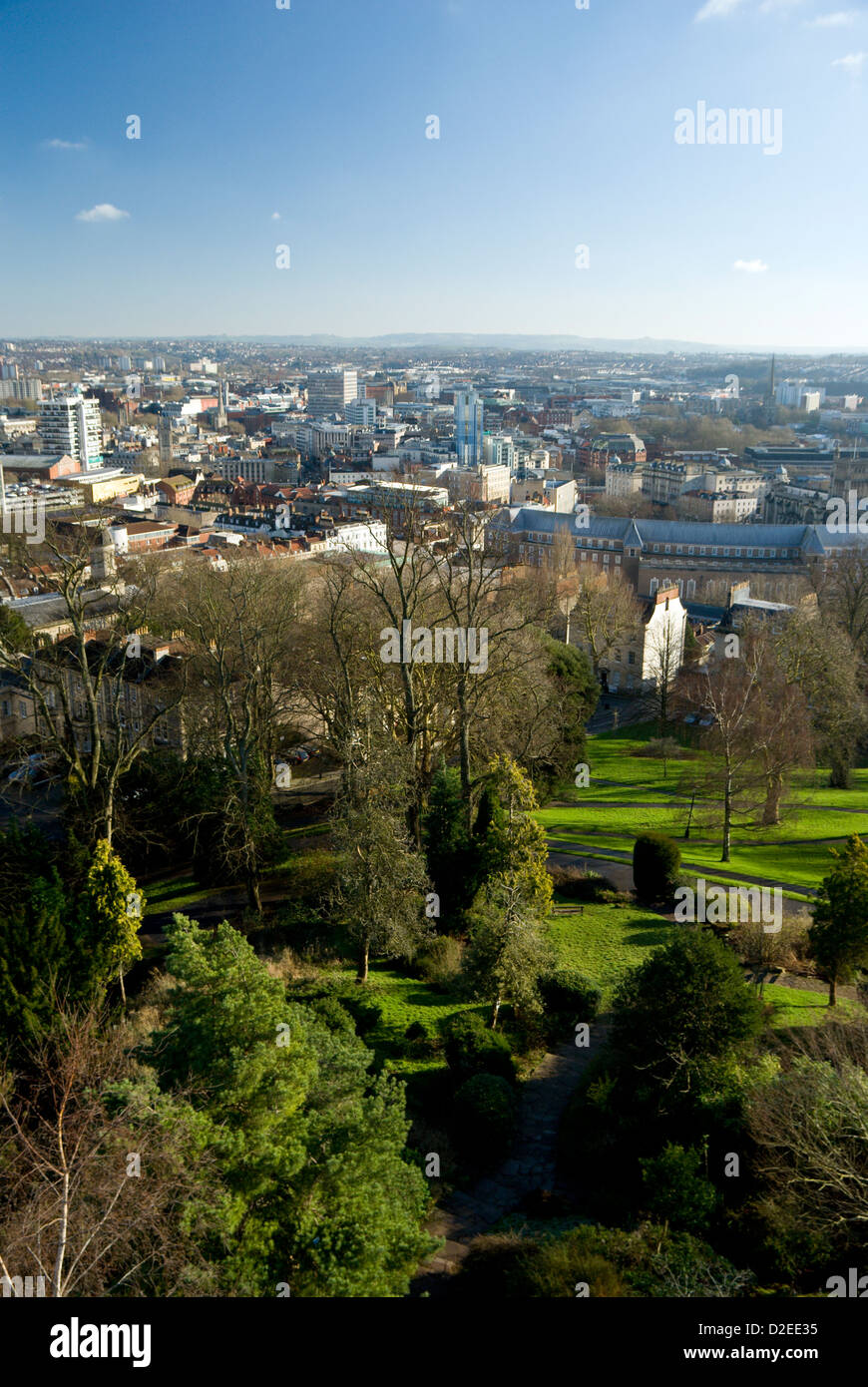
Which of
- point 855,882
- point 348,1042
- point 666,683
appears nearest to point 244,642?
point 348,1042

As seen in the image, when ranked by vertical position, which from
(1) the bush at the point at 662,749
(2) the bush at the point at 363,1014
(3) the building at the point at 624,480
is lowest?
(1) the bush at the point at 662,749

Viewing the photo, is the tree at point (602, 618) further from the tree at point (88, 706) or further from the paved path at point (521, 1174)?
the paved path at point (521, 1174)

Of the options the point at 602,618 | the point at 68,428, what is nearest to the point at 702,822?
the point at 602,618

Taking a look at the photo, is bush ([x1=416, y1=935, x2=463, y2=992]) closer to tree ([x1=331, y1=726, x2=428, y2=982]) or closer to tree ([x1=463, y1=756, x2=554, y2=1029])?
tree ([x1=331, y1=726, x2=428, y2=982])

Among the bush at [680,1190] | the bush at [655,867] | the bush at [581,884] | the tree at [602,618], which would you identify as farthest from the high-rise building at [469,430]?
the bush at [680,1190]

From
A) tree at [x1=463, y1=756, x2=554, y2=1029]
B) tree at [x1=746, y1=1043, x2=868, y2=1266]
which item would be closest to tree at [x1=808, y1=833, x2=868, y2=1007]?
tree at [x1=746, y1=1043, x2=868, y2=1266]

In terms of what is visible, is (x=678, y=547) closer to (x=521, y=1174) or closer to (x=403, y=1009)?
(x=403, y=1009)
